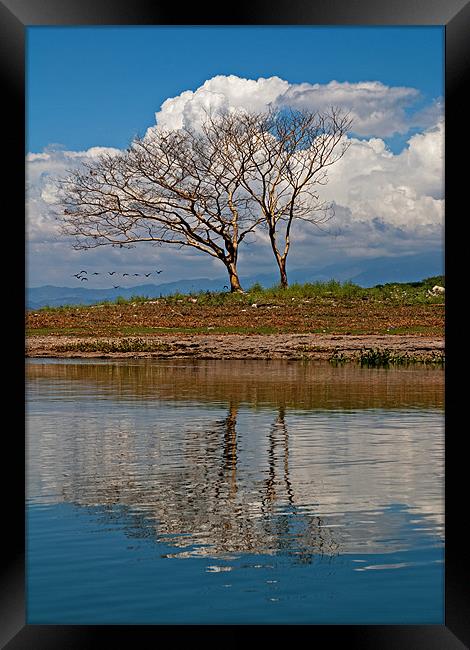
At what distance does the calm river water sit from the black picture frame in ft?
2.13

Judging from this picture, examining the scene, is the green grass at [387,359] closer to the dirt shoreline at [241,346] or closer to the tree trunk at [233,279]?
the dirt shoreline at [241,346]

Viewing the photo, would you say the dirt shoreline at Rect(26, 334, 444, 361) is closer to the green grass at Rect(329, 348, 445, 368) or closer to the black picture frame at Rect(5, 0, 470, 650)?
the green grass at Rect(329, 348, 445, 368)

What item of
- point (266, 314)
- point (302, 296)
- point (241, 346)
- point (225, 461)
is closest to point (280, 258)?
point (302, 296)

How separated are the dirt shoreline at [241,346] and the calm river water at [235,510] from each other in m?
8.40

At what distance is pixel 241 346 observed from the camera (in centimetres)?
2559

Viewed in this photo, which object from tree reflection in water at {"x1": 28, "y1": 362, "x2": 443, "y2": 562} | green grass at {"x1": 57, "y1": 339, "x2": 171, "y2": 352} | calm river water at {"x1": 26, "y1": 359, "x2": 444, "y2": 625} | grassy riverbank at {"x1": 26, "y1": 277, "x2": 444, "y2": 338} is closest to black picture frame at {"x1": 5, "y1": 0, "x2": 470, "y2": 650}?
calm river water at {"x1": 26, "y1": 359, "x2": 444, "y2": 625}

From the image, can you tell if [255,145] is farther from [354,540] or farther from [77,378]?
[354,540]

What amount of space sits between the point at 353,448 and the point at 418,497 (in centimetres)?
267

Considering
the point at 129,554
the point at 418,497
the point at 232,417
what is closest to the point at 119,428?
the point at 232,417

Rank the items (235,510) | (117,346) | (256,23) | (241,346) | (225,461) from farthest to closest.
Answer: (117,346) → (241,346) → (225,461) → (235,510) → (256,23)

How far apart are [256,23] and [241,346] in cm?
2010

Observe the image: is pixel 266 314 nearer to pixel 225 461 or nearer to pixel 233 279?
pixel 233 279

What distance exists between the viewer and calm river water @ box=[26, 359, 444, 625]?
19.4ft

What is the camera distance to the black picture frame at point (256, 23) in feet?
16.8
